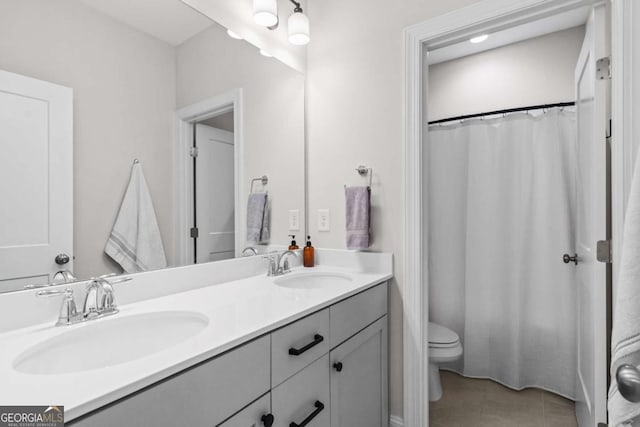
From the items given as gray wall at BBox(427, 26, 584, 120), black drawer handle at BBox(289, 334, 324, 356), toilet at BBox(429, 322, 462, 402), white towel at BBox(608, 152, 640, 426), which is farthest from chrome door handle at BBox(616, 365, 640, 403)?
gray wall at BBox(427, 26, 584, 120)

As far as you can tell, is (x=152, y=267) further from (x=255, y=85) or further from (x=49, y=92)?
(x=255, y=85)

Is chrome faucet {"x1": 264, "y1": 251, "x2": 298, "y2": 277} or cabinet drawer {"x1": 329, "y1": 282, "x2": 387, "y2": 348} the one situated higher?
chrome faucet {"x1": 264, "y1": 251, "x2": 298, "y2": 277}

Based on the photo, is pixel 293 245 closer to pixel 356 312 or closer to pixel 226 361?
pixel 356 312

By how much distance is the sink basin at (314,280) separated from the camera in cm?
163

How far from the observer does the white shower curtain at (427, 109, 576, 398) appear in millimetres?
2117

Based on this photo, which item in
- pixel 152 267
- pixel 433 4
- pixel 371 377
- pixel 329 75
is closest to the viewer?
pixel 152 267

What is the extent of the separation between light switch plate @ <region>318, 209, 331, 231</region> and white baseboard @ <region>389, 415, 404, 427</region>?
102 centimetres

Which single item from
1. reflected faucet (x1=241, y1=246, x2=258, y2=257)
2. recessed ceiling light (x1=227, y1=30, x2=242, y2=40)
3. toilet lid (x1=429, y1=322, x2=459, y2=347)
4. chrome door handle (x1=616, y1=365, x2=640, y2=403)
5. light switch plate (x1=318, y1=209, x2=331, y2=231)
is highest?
recessed ceiling light (x1=227, y1=30, x2=242, y2=40)

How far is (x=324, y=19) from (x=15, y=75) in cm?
153

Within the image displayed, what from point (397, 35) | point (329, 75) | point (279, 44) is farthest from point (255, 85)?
point (397, 35)

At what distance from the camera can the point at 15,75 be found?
91cm

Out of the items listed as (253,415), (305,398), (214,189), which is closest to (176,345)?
(253,415)

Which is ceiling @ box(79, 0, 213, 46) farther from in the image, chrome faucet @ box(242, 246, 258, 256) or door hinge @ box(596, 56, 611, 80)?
door hinge @ box(596, 56, 611, 80)

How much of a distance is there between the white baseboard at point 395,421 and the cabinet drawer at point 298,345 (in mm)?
819
